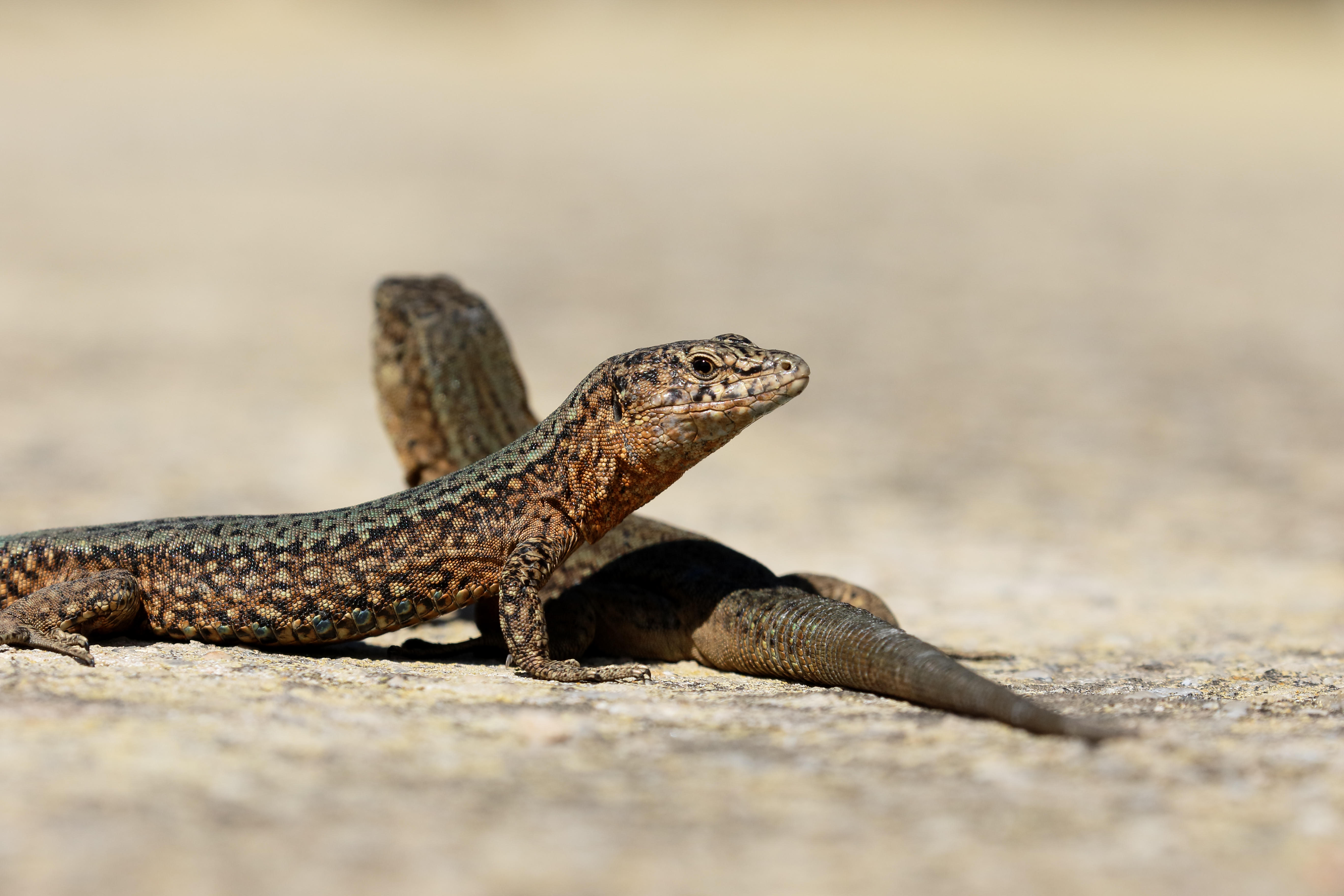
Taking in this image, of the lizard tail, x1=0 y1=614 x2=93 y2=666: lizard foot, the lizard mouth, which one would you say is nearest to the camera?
the lizard tail

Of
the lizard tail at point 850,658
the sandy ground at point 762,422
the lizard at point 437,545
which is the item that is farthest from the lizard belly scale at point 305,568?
the lizard tail at point 850,658

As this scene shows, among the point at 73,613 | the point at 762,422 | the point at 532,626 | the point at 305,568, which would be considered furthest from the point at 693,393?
the point at 762,422

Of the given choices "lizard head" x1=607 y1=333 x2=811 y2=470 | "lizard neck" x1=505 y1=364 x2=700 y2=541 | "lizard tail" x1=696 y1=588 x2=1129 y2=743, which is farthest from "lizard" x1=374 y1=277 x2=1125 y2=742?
"lizard head" x1=607 y1=333 x2=811 y2=470

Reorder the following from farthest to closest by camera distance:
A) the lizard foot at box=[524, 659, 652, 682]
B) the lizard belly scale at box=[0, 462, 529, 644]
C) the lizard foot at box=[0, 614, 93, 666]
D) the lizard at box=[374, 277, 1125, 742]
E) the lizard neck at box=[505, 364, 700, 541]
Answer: the lizard neck at box=[505, 364, 700, 541]
the lizard belly scale at box=[0, 462, 529, 644]
the lizard foot at box=[524, 659, 652, 682]
the lizard foot at box=[0, 614, 93, 666]
the lizard at box=[374, 277, 1125, 742]

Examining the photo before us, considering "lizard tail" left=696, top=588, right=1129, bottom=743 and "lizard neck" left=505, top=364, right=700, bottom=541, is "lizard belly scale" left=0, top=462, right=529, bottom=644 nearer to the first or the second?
"lizard neck" left=505, top=364, right=700, bottom=541

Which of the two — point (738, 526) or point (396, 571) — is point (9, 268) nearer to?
point (738, 526)

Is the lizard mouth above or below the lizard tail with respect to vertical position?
above

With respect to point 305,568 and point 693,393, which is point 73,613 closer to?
point 305,568
